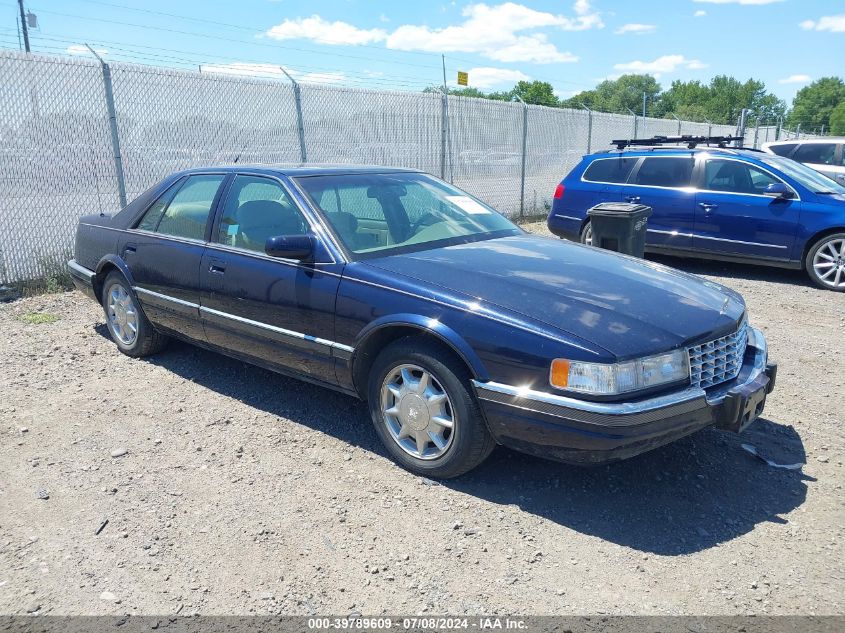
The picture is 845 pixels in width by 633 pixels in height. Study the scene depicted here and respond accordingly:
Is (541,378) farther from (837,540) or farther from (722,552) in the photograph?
(837,540)

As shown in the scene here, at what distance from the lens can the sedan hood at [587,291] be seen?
317cm

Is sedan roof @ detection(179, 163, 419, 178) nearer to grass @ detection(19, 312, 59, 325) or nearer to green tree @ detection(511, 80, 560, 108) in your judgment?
grass @ detection(19, 312, 59, 325)

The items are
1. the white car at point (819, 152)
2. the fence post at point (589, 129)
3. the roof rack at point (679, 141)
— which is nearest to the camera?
the roof rack at point (679, 141)

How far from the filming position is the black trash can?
20.5ft

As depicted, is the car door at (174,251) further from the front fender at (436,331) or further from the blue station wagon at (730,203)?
the blue station wagon at (730,203)

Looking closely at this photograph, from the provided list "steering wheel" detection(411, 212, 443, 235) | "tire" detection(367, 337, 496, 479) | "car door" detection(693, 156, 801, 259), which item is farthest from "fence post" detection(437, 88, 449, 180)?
"tire" detection(367, 337, 496, 479)

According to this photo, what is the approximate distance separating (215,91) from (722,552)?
822 cm

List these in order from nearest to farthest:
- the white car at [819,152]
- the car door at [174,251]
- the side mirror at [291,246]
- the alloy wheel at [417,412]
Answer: the alloy wheel at [417,412]
the side mirror at [291,246]
the car door at [174,251]
the white car at [819,152]

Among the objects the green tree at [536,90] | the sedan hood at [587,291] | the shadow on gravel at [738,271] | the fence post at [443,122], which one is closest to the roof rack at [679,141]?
the shadow on gravel at [738,271]

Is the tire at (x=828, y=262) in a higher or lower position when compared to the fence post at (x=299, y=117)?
lower

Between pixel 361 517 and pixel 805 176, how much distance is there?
783 cm

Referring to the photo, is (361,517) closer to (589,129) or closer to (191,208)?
(191,208)

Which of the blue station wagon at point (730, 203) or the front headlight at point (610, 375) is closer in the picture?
the front headlight at point (610, 375)

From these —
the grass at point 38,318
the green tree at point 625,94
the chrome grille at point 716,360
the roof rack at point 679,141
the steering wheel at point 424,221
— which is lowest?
the grass at point 38,318
